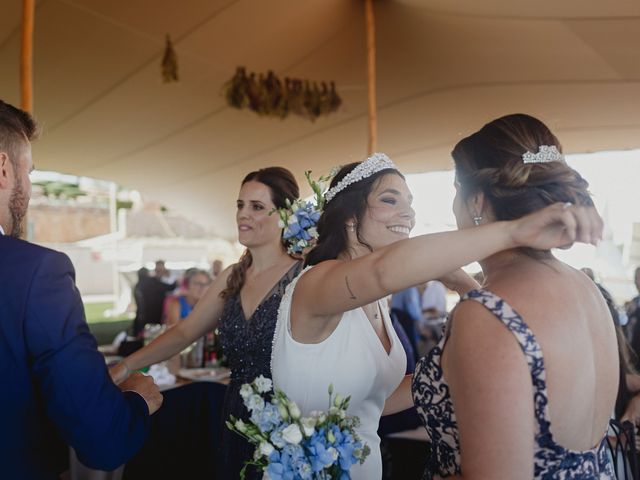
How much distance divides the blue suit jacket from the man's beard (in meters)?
0.11

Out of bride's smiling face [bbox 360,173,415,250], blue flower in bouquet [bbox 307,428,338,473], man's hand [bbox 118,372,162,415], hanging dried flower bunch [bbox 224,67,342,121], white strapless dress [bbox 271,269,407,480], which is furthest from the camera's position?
hanging dried flower bunch [bbox 224,67,342,121]

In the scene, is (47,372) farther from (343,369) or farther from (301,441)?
(343,369)

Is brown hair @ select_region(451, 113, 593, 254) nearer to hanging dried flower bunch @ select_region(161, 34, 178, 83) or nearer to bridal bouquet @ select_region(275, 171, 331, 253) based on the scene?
bridal bouquet @ select_region(275, 171, 331, 253)

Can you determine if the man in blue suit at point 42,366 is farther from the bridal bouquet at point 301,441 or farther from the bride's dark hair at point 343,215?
the bride's dark hair at point 343,215

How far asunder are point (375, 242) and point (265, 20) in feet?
13.2

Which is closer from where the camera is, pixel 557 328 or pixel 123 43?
pixel 557 328

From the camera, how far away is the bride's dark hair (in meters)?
2.06

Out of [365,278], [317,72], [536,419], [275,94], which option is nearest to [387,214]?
[365,278]

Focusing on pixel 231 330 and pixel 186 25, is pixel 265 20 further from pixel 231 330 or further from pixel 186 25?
pixel 231 330

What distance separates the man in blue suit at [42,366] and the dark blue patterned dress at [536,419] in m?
0.78

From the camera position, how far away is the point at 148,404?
1.57 m

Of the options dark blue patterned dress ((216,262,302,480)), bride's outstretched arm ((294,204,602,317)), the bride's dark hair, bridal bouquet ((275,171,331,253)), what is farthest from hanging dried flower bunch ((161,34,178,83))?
bride's outstretched arm ((294,204,602,317))

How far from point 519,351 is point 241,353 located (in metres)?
1.78

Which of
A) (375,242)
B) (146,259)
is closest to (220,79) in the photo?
(375,242)
